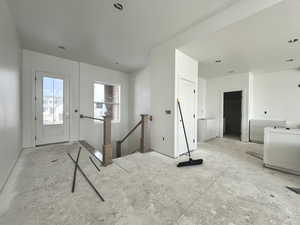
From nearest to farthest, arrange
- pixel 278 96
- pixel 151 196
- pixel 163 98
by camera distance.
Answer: pixel 151 196, pixel 163 98, pixel 278 96

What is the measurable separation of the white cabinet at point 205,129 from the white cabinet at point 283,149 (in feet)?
7.35

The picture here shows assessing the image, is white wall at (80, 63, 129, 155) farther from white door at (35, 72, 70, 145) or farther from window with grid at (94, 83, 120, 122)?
white door at (35, 72, 70, 145)

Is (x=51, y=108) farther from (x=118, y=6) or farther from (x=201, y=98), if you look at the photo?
(x=201, y=98)

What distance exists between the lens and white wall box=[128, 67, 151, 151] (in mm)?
4995

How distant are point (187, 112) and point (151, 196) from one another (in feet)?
7.51

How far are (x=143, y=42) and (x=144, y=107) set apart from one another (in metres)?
2.43

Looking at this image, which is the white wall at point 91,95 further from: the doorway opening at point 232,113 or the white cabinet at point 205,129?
the doorway opening at point 232,113

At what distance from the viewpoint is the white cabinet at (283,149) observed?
7.62 ft

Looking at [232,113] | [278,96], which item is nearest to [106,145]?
[278,96]

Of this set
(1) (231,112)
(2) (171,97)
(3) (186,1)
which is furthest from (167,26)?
(1) (231,112)

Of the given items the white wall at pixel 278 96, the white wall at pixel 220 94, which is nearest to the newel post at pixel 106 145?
the white wall at pixel 220 94

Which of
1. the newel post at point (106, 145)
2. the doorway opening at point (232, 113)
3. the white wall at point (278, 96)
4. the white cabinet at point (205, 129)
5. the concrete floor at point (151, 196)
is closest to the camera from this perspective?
the concrete floor at point (151, 196)

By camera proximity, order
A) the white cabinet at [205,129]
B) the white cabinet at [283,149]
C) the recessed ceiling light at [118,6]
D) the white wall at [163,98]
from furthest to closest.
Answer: the white cabinet at [205,129], the white wall at [163,98], the white cabinet at [283,149], the recessed ceiling light at [118,6]

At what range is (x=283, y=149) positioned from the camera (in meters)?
2.42
